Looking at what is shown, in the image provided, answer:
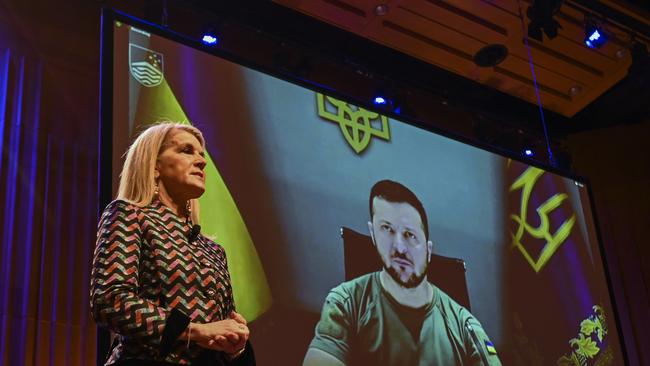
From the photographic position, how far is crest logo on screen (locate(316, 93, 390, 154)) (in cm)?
322

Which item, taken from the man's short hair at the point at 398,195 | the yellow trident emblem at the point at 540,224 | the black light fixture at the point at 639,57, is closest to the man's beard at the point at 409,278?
the man's short hair at the point at 398,195

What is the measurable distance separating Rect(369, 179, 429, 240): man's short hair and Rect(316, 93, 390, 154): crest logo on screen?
183mm

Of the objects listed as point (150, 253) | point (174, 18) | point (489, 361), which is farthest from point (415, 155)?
point (150, 253)

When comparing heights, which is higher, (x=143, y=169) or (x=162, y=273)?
(x=143, y=169)

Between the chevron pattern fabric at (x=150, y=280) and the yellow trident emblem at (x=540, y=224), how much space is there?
7.88ft

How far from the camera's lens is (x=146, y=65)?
2689mm

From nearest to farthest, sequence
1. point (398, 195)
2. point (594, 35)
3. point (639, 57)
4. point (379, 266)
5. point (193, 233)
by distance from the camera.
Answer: point (193, 233), point (379, 266), point (398, 195), point (594, 35), point (639, 57)

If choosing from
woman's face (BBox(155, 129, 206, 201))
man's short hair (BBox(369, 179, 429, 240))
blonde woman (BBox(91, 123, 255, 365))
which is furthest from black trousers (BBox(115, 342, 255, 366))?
man's short hair (BBox(369, 179, 429, 240))

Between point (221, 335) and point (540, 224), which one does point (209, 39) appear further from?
point (221, 335)

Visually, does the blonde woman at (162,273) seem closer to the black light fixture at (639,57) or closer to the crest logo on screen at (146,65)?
the crest logo on screen at (146,65)

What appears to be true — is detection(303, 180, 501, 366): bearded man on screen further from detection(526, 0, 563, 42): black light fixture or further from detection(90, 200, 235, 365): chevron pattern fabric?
detection(526, 0, 563, 42): black light fixture

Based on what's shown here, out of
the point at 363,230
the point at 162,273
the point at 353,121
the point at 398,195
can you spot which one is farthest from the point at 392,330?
the point at 162,273

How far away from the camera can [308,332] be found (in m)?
2.63

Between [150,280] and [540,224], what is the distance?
2773mm
